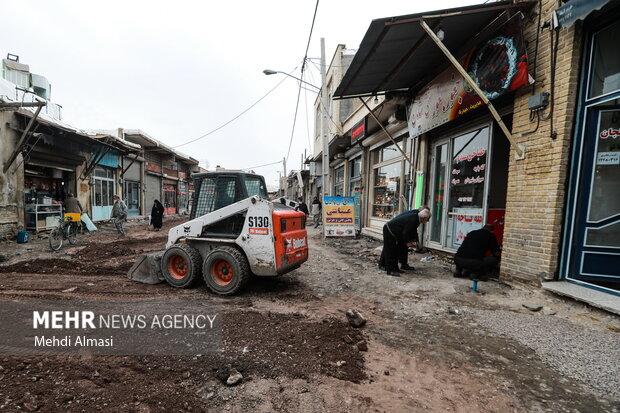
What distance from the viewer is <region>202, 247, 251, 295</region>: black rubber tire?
175 inches

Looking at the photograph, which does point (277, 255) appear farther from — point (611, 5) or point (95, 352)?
point (611, 5)

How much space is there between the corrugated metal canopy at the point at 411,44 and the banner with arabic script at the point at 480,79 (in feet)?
0.87

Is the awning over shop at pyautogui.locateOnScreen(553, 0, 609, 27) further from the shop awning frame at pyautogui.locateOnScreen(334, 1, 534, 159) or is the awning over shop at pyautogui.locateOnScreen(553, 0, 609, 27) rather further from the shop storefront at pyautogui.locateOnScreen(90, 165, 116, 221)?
the shop storefront at pyautogui.locateOnScreen(90, 165, 116, 221)

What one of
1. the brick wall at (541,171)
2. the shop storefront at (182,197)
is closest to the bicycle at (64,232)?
the brick wall at (541,171)

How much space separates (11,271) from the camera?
19.1 ft

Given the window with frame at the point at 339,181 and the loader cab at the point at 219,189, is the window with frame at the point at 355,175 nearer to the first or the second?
the window with frame at the point at 339,181

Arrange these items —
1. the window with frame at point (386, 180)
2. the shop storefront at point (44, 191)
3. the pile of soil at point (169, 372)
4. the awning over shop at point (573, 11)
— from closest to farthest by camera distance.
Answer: the pile of soil at point (169, 372) → the awning over shop at point (573, 11) → the window with frame at point (386, 180) → the shop storefront at point (44, 191)

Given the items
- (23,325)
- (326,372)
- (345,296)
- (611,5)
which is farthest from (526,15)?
(23,325)

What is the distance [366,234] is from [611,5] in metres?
8.79

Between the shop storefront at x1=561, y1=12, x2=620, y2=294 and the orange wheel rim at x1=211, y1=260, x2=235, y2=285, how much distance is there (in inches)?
198

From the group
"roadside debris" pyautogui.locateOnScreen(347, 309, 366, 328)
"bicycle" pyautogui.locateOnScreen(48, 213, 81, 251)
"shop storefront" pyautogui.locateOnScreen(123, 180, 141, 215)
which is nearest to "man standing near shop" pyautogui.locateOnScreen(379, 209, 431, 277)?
"roadside debris" pyautogui.locateOnScreen(347, 309, 366, 328)

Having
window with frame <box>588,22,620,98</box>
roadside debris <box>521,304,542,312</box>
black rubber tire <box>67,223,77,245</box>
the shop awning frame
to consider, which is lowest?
black rubber tire <box>67,223,77,245</box>

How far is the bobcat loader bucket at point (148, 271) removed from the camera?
5.17m

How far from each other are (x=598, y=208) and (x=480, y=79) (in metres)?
2.78
